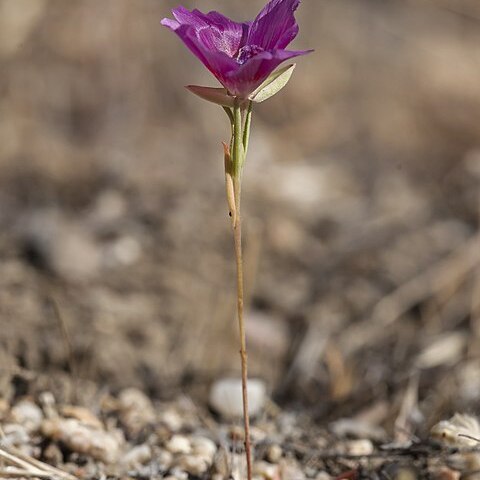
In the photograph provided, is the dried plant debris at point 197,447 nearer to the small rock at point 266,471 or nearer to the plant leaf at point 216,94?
the small rock at point 266,471

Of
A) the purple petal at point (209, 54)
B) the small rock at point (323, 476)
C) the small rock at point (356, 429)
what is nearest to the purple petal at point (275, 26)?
the purple petal at point (209, 54)

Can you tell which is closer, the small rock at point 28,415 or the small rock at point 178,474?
the small rock at point 178,474

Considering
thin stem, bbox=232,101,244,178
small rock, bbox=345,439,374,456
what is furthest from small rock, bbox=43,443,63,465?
thin stem, bbox=232,101,244,178

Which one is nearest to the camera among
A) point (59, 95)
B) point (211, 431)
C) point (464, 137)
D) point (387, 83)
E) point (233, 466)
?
point (233, 466)

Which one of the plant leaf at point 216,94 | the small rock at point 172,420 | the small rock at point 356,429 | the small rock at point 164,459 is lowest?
the small rock at point 164,459

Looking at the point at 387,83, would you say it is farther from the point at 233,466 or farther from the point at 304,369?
the point at 233,466

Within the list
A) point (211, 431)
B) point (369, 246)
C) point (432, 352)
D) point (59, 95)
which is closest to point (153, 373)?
point (211, 431)

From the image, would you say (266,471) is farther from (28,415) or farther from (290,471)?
(28,415)
